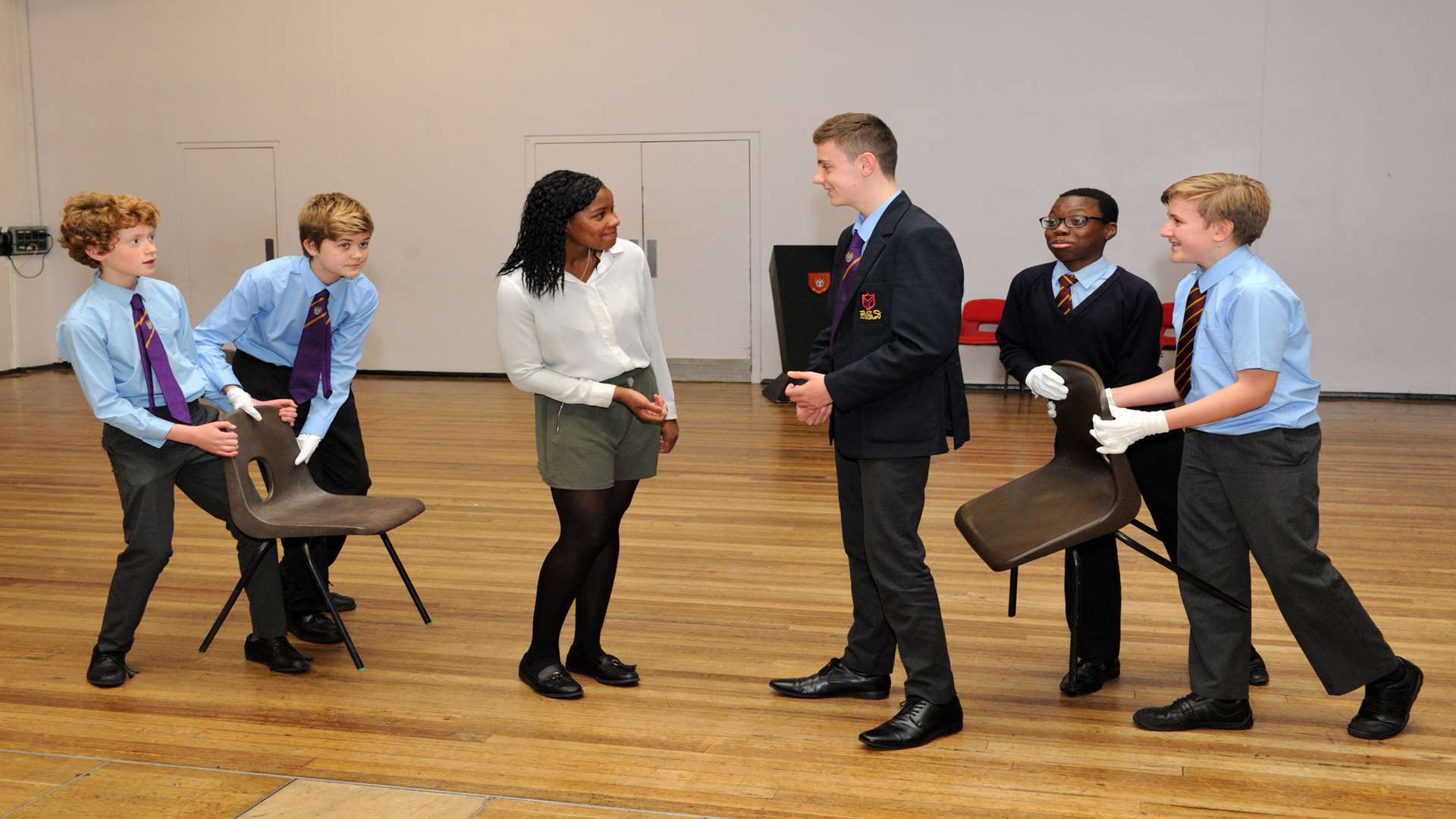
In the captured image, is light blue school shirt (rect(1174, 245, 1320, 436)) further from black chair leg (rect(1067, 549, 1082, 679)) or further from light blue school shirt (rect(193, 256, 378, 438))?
light blue school shirt (rect(193, 256, 378, 438))

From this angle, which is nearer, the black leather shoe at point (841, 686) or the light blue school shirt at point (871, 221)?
the light blue school shirt at point (871, 221)

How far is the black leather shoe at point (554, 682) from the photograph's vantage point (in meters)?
3.48

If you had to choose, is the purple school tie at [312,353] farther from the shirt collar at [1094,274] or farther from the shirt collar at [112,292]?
the shirt collar at [1094,274]

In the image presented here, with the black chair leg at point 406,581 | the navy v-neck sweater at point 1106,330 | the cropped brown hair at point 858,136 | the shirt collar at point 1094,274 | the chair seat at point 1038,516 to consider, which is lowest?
the black chair leg at point 406,581

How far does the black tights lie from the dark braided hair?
59 cm

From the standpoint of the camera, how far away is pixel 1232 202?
9.96 ft

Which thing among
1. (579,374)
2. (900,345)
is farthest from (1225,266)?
(579,374)

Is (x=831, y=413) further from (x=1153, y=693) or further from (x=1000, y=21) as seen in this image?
(x=1000, y=21)

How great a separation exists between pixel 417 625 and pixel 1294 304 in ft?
9.43

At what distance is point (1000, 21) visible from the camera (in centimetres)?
1027

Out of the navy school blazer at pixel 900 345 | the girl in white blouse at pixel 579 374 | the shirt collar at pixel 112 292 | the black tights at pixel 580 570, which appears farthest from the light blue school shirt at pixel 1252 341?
the shirt collar at pixel 112 292

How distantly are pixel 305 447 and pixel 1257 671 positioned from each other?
2956mm

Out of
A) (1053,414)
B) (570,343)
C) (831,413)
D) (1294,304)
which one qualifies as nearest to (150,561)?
(570,343)

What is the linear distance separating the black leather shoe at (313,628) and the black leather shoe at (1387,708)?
301cm
